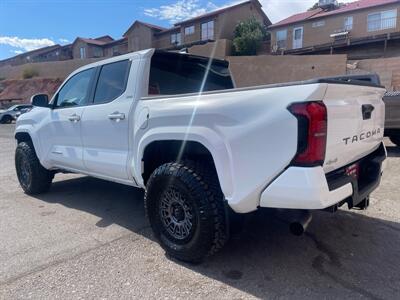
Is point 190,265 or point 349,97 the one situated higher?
point 349,97

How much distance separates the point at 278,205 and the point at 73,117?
304 cm

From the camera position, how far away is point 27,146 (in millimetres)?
5473

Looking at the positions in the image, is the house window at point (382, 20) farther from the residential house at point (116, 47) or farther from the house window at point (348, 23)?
the residential house at point (116, 47)

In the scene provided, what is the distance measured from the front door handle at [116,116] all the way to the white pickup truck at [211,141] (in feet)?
0.04

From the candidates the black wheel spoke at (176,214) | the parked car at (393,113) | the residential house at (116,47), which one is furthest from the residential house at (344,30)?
the black wheel spoke at (176,214)

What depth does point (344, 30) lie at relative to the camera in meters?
29.7

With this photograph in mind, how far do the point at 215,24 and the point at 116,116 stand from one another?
3830 centimetres

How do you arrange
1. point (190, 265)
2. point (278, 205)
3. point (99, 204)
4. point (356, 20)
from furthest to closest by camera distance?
1. point (356, 20)
2. point (99, 204)
3. point (190, 265)
4. point (278, 205)

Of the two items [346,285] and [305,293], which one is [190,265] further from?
[346,285]

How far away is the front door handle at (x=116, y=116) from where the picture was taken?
3.61 m

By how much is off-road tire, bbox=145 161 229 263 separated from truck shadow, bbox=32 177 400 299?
192mm

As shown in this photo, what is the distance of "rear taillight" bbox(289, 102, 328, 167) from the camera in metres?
2.27

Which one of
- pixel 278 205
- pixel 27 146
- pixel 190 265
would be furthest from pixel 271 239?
pixel 27 146

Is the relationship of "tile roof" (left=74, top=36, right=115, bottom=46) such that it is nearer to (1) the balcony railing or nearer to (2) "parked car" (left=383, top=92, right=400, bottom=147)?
(1) the balcony railing
